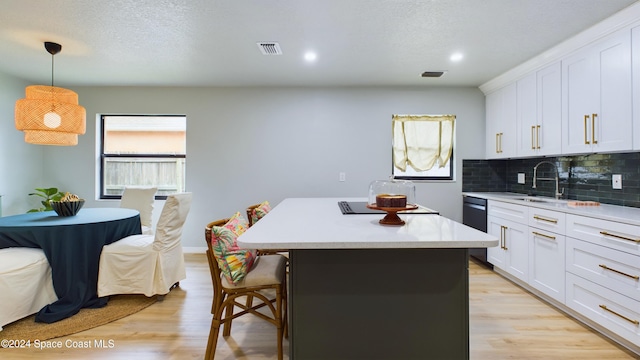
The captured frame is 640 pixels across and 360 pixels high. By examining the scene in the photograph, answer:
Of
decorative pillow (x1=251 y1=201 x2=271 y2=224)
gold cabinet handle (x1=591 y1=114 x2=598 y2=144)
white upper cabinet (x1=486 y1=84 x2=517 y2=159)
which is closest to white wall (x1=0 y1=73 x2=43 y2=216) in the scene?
decorative pillow (x1=251 y1=201 x2=271 y2=224)

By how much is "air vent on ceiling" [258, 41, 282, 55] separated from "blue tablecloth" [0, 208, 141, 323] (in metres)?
2.02

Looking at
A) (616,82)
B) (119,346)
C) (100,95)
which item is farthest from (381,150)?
(100,95)

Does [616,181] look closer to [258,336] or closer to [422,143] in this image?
[422,143]

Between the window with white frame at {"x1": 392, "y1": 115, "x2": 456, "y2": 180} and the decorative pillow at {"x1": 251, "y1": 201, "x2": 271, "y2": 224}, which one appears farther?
the window with white frame at {"x1": 392, "y1": 115, "x2": 456, "y2": 180}

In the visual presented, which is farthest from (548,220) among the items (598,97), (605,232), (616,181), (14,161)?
(14,161)

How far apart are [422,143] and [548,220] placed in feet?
6.03

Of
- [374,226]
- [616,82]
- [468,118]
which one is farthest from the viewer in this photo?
[468,118]

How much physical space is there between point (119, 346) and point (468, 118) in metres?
4.34

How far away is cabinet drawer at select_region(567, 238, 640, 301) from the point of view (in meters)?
1.83

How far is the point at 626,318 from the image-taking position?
6.12ft

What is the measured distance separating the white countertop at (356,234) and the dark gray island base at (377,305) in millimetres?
93

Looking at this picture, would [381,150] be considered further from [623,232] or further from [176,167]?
[176,167]

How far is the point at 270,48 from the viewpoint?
2.79 m

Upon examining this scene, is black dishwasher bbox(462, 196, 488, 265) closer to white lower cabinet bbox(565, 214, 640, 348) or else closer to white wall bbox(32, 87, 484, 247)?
white wall bbox(32, 87, 484, 247)
